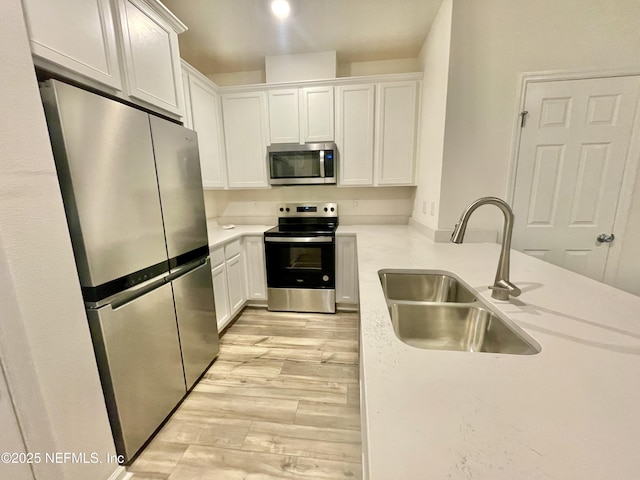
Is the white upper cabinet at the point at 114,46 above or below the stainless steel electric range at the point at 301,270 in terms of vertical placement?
above

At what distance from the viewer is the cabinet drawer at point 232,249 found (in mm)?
2424

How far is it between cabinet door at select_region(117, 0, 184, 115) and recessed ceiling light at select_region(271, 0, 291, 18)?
0.77m

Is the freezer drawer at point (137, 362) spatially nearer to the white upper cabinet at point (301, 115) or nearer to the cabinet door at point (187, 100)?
the cabinet door at point (187, 100)

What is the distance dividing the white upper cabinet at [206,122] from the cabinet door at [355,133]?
1335 mm

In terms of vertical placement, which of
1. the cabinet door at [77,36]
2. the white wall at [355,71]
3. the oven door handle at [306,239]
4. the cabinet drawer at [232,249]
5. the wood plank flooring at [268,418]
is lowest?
the wood plank flooring at [268,418]

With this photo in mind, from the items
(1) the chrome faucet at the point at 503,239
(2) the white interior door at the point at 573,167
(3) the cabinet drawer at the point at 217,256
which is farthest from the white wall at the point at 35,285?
(2) the white interior door at the point at 573,167

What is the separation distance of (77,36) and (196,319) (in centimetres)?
161

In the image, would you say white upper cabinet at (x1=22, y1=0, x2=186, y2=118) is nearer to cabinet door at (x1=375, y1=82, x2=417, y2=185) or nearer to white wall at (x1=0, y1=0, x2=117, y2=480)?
white wall at (x1=0, y1=0, x2=117, y2=480)

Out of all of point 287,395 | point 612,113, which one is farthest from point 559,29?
point 287,395

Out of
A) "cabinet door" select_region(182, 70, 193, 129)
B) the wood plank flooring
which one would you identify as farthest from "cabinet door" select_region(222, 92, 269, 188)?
the wood plank flooring

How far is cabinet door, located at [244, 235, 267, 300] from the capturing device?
2.77m

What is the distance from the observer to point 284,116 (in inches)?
107

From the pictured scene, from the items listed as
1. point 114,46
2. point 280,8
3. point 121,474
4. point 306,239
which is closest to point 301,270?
point 306,239

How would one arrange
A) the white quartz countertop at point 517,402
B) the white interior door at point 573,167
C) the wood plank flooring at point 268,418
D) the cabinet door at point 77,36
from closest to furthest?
the white quartz countertop at point 517,402
the cabinet door at point 77,36
the wood plank flooring at point 268,418
the white interior door at point 573,167
